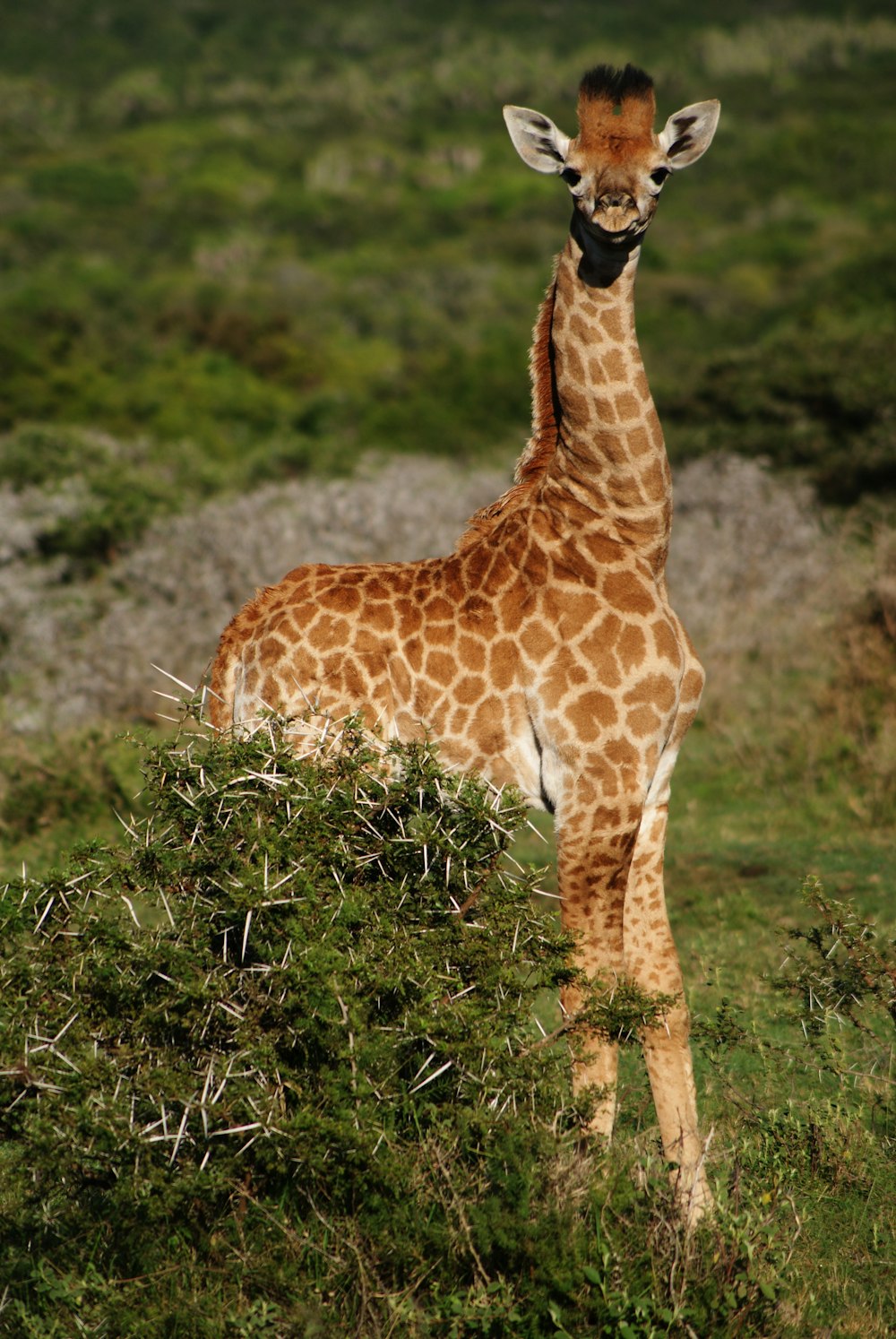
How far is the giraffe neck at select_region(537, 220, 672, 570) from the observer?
608 cm

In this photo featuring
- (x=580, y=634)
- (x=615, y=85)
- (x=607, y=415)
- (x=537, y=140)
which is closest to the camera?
(x=580, y=634)

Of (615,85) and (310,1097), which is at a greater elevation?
(615,85)

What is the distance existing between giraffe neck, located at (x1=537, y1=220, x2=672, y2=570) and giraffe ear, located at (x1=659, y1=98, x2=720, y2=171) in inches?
17.7

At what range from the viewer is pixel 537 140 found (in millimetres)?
6297

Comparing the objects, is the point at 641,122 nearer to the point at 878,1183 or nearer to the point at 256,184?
the point at 878,1183

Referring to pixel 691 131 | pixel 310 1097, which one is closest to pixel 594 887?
pixel 310 1097

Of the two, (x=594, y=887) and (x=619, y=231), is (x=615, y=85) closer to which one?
(x=619, y=231)

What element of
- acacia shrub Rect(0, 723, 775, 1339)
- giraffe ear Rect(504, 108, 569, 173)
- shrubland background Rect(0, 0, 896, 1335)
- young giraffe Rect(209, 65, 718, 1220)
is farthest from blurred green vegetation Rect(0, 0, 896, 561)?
acacia shrub Rect(0, 723, 775, 1339)

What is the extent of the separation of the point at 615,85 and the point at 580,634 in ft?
7.10

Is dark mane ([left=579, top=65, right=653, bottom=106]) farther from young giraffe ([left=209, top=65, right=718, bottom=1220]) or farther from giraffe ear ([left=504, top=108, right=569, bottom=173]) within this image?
giraffe ear ([left=504, top=108, right=569, bottom=173])

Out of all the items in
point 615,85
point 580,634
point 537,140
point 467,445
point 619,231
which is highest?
point 615,85

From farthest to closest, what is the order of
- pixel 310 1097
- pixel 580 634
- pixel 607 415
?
1. pixel 607 415
2. pixel 580 634
3. pixel 310 1097

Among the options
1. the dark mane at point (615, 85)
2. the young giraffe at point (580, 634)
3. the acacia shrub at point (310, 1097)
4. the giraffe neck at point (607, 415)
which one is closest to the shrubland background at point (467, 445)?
the acacia shrub at point (310, 1097)

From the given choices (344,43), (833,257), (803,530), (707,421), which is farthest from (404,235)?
(803,530)
